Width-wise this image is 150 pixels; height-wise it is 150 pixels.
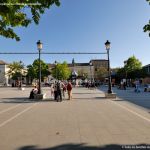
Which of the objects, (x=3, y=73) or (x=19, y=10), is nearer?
(x=19, y=10)

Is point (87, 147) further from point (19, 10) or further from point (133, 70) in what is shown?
point (133, 70)

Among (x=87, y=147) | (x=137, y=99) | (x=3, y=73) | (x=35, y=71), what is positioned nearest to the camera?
(x=87, y=147)

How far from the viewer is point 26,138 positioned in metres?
10.6

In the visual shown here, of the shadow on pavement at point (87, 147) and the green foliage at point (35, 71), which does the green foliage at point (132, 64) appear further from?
the shadow on pavement at point (87, 147)

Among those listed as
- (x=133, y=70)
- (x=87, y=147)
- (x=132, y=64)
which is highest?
(x=132, y=64)

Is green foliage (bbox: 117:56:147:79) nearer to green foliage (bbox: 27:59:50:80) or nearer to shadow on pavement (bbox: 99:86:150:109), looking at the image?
green foliage (bbox: 27:59:50:80)

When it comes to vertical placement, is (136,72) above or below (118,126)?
above

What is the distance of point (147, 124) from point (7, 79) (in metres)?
152

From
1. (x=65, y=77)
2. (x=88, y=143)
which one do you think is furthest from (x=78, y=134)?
(x=65, y=77)

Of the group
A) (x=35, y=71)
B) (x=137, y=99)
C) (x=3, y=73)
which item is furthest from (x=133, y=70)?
(x=3, y=73)

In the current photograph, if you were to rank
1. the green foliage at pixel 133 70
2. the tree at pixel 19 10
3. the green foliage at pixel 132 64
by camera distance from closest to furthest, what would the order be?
the tree at pixel 19 10 < the green foliage at pixel 133 70 < the green foliage at pixel 132 64

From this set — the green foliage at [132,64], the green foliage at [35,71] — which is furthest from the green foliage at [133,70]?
the green foliage at [35,71]

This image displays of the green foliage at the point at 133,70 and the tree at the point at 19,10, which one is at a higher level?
the green foliage at the point at 133,70

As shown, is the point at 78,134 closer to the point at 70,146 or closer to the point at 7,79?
the point at 70,146
